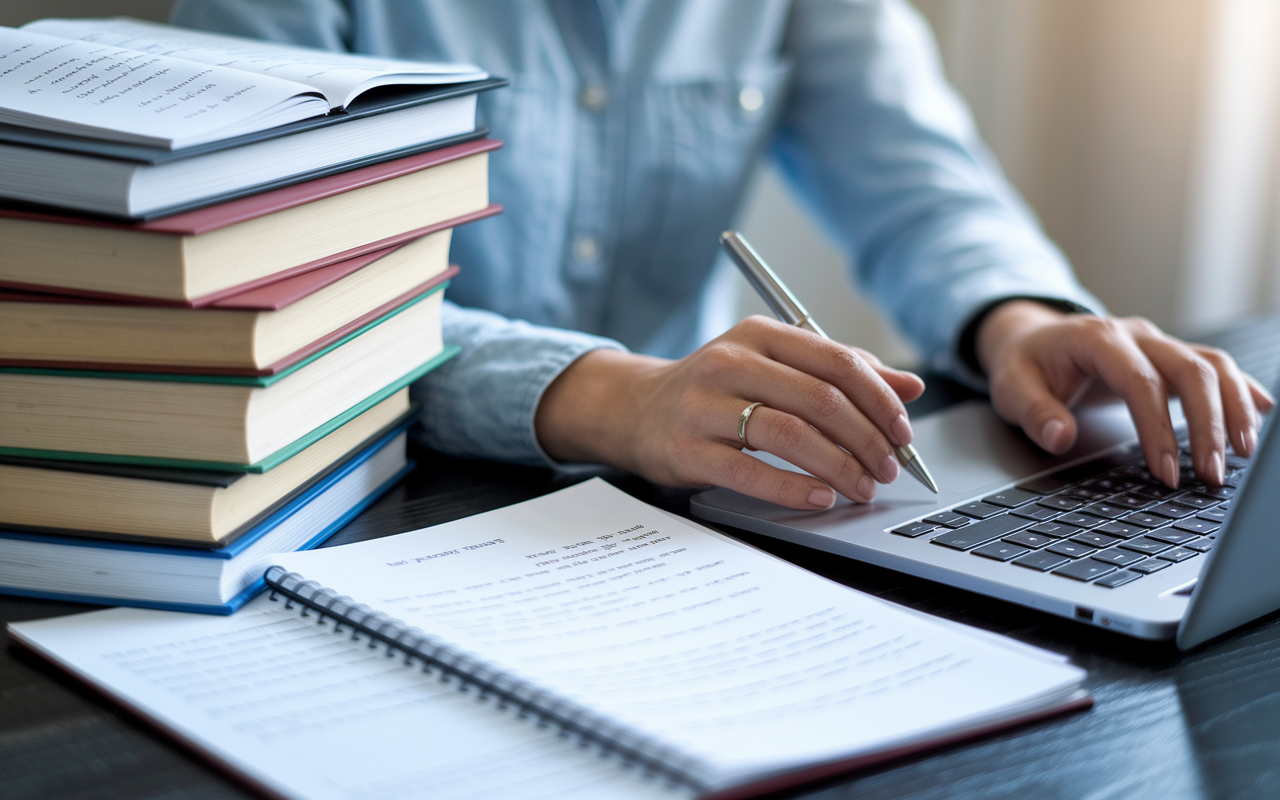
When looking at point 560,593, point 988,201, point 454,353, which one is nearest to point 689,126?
point 988,201

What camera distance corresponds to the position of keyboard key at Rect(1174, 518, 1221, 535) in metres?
0.53

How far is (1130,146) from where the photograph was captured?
76.4 inches

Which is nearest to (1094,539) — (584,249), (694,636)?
(694,636)

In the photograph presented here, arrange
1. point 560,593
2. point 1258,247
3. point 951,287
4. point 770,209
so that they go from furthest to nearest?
point 770,209
point 1258,247
point 951,287
point 560,593

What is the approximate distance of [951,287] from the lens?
97 cm

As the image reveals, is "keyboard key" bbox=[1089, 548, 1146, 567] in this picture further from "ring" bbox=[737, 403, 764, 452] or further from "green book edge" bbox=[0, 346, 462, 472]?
"green book edge" bbox=[0, 346, 462, 472]

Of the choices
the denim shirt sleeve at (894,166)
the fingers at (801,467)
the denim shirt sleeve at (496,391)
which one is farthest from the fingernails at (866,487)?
the denim shirt sleeve at (894,166)

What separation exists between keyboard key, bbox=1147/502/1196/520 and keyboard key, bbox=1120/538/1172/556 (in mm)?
48

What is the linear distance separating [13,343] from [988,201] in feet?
3.00

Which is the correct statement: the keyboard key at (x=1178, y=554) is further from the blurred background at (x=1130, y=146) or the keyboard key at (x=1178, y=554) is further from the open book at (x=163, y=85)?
the blurred background at (x=1130, y=146)

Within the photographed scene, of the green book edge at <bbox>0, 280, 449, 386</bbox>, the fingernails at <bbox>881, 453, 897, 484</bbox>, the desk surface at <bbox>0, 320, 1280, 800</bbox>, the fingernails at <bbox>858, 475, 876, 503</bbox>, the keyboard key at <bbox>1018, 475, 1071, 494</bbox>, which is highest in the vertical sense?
the green book edge at <bbox>0, 280, 449, 386</bbox>

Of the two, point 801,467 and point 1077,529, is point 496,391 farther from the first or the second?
point 1077,529

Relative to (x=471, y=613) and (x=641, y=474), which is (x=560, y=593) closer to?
(x=471, y=613)

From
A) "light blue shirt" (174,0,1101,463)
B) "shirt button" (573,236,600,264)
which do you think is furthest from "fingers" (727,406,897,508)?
"shirt button" (573,236,600,264)
